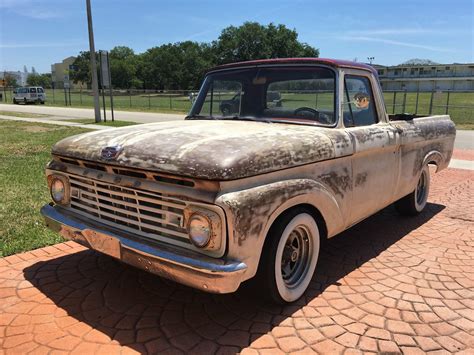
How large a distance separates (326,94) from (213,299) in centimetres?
199

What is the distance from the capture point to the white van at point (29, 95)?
3956 cm

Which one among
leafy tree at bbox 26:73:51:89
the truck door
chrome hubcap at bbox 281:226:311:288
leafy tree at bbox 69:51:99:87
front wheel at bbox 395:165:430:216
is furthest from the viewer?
leafy tree at bbox 26:73:51:89

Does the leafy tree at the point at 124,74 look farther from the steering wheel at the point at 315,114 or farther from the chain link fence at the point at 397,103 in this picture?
the steering wheel at the point at 315,114

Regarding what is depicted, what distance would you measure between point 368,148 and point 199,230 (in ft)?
6.30

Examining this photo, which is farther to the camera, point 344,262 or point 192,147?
point 344,262

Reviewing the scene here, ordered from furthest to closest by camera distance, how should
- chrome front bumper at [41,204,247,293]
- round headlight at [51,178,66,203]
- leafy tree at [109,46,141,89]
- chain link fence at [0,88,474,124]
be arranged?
leafy tree at [109,46,141,89], chain link fence at [0,88,474,124], round headlight at [51,178,66,203], chrome front bumper at [41,204,247,293]

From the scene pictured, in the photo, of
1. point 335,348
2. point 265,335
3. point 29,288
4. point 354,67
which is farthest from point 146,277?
point 354,67

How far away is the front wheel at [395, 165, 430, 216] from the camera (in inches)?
209

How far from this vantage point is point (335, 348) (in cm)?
271

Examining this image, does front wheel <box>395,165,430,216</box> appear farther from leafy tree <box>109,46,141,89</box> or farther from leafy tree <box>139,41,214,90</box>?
leafy tree <box>109,46,141,89</box>

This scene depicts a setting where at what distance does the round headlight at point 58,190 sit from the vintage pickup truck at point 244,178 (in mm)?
19

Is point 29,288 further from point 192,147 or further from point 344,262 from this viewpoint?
point 344,262

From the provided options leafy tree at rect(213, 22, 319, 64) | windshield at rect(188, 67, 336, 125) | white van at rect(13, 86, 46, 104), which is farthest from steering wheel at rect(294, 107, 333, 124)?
leafy tree at rect(213, 22, 319, 64)

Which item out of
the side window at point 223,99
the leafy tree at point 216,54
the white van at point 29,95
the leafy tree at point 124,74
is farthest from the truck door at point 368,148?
the leafy tree at point 124,74
